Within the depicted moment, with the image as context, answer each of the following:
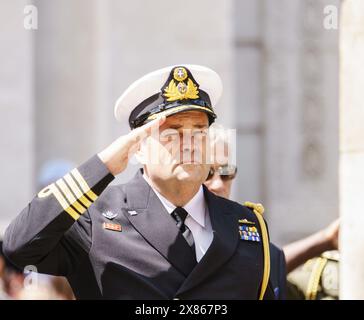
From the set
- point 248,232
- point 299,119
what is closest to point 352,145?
point 248,232

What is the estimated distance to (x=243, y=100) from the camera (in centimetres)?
1141

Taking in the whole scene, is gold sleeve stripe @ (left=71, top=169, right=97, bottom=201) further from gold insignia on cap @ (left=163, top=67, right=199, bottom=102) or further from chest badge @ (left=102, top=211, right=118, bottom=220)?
gold insignia on cap @ (left=163, top=67, right=199, bottom=102)

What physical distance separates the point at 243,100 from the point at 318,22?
103 centimetres

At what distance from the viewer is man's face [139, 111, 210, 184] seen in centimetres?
378

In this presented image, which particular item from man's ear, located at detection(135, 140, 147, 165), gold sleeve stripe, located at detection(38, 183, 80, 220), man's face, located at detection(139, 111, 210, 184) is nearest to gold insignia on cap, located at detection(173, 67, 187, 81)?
man's face, located at detection(139, 111, 210, 184)

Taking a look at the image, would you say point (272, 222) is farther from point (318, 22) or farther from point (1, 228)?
point (1, 228)

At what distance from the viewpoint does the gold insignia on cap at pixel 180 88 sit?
3949 mm

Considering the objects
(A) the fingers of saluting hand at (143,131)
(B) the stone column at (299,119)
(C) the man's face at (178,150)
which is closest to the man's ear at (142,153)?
(C) the man's face at (178,150)

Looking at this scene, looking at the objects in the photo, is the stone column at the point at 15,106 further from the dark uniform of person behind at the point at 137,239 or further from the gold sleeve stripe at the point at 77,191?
the gold sleeve stripe at the point at 77,191

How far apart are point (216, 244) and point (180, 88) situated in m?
0.51

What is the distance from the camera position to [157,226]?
152 inches

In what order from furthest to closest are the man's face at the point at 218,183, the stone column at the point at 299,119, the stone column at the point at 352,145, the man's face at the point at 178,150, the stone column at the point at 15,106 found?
the stone column at the point at 299,119
the stone column at the point at 15,106
the man's face at the point at 218,183
the man's face at the point at 178,150
the stone column at the point at 352,145

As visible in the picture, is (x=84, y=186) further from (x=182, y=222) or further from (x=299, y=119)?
(x=299, y=119)
